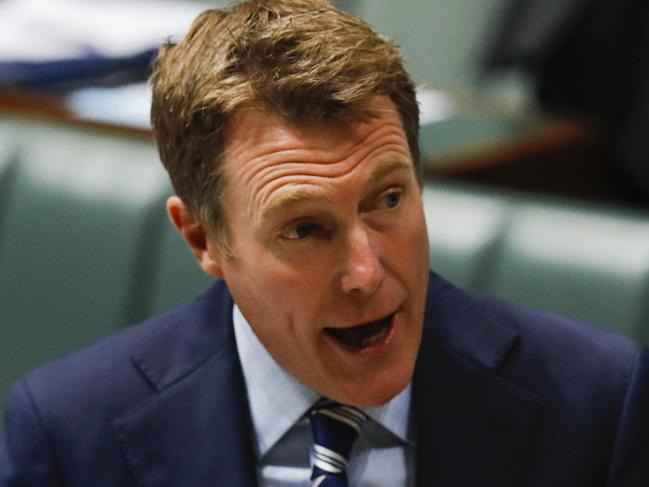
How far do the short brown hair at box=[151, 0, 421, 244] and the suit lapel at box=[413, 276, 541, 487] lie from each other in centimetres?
21

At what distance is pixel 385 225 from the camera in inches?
40.1

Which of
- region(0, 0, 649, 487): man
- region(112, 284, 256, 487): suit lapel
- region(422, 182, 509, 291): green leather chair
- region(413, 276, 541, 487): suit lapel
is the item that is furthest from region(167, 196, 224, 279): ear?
region(422, 182, 509, 291): green leather chair

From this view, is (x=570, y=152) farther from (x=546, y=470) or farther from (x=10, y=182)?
(x=546, y=470)

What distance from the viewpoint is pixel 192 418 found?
1.20 meters

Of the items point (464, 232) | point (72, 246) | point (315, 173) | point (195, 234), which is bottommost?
point (72, 246)

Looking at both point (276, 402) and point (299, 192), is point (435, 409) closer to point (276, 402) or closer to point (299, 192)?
point (276, 402)

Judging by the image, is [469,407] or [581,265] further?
[581,265]

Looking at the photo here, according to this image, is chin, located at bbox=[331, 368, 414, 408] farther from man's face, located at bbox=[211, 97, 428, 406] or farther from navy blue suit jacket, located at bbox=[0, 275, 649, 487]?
navy blue suit jacket, located at bbox=[0, 275, 649, 487]

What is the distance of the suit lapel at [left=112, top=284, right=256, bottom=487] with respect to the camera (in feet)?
3.83

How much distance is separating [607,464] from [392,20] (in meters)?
2.41

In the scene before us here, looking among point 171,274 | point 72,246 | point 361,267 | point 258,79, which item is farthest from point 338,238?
point 72,246

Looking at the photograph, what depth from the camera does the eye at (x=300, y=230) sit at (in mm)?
1019

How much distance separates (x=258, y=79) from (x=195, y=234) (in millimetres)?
196

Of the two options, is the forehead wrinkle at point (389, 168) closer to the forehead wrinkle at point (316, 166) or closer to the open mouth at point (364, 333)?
the forehead wrinkle at point (316, 166)
